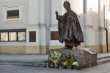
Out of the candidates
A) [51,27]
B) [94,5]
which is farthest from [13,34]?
[94,5]

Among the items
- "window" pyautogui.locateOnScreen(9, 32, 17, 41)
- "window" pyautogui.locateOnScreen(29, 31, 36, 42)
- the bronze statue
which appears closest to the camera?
the bronze statue

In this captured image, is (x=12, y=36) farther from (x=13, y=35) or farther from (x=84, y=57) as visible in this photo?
(x=84, y=57)

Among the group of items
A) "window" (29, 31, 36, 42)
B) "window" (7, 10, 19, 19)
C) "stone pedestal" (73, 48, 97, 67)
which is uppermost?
"window" (7, 10, 19, 19)

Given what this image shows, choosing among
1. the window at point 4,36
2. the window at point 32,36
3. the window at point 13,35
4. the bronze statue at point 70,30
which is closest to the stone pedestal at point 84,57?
the bronze statue at point 70,30

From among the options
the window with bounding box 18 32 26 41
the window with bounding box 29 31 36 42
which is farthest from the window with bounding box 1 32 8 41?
the window with bounding box 29 31 36 42

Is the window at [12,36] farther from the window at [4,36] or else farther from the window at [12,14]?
the window at [12,14]

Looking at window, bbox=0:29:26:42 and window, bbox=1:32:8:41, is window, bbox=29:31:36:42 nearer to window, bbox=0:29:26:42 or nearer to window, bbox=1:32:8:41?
window, bbox=0:29:26:42

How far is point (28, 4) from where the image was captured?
31094 mm

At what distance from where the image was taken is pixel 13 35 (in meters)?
31.8

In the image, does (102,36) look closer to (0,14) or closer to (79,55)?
(0,14)

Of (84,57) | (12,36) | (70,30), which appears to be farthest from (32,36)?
(70,30)

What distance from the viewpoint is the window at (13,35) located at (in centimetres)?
3142

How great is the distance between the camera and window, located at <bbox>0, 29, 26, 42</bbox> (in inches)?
1237

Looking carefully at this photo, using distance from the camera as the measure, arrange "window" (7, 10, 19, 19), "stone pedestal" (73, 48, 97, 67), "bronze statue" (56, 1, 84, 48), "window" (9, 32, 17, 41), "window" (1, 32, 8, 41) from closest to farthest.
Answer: "bronze statue" (56, 1, 84, 48)
"stone pedestal" (73, 48, 97, 67)
"window" (9, 32, 17, 41)
"window" (7, 10, 19, 19)
"window" (1, 32, 8, 41)
